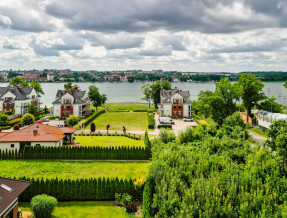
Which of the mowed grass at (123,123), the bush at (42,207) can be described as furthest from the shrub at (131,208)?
the mowed grass at (123,123)

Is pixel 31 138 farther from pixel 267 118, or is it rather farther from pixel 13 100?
pixel 267 118

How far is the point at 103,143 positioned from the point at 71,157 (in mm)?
8158

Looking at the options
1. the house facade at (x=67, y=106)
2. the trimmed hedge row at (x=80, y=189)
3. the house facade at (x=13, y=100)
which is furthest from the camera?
the house facade at (x=67, y=106)

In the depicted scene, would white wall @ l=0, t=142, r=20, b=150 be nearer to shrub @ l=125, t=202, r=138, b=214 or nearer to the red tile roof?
the red tile roof

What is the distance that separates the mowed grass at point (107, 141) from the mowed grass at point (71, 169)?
25.9 feet

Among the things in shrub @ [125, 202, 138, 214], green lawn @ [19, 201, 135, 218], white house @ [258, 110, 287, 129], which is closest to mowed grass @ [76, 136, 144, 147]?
green lawn @ [19, 201, 135, 218]

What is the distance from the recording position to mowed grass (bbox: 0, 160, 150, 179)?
1076 inches

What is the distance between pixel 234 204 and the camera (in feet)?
54.7

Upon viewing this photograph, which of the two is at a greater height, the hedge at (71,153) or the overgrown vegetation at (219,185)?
the overgrown vegetation at (219,185)

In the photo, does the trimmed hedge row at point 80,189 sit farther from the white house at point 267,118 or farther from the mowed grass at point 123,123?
the white house at point 267,118

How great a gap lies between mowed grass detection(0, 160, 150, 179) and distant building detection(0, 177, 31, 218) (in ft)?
31.1

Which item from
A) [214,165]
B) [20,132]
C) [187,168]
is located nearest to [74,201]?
[187,168]

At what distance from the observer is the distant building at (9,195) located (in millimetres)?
14926

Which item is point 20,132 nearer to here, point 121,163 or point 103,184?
point 121,163
